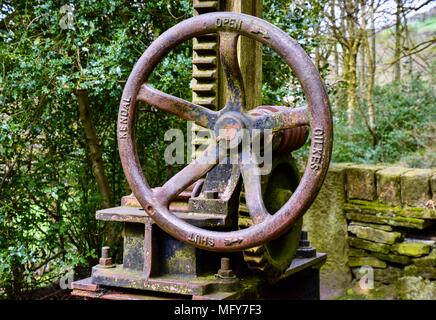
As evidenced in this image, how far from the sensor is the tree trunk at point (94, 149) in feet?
13.7

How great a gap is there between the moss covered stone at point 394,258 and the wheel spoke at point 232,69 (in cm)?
290

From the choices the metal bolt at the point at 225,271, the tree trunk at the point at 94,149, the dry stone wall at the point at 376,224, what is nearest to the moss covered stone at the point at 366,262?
the dry stone wall at the point at 376,224

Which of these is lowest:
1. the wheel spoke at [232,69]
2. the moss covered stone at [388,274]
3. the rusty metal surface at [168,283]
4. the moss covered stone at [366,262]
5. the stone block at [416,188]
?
the moss covered stone at [388,274]

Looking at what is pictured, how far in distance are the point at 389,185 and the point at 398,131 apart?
7.46 ft

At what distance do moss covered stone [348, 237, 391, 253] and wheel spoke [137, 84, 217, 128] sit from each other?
2.90 meters

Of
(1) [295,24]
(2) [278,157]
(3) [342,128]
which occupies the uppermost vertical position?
(1) [295,24]

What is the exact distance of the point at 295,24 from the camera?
4.14 metres

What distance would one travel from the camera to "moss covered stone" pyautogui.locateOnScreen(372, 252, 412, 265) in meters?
4.52

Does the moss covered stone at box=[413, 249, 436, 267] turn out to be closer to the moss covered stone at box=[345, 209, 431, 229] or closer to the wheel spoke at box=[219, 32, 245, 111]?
the moss covered stone at box=[345, 209, 431, 229]

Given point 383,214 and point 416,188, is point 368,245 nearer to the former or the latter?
point 383,214

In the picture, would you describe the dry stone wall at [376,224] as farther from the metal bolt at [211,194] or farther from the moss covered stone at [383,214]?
the metal bolt at [211,194]

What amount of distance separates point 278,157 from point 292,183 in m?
0.29
